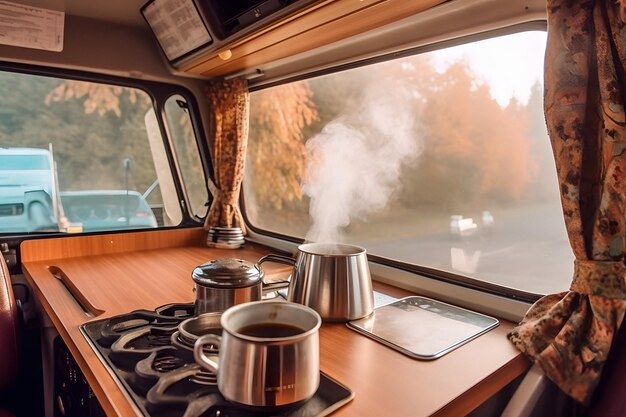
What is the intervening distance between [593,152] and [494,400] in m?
0.64

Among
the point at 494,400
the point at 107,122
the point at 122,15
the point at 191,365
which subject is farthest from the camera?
the point at 107,122

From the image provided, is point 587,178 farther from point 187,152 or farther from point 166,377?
point 187,152

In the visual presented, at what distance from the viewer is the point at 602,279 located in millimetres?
889

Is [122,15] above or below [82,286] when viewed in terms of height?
above

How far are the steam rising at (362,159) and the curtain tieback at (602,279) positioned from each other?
2.20 ft

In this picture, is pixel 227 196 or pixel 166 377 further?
pixel 227 196

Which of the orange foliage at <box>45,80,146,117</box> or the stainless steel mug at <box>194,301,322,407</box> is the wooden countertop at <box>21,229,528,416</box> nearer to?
the stainless steel mug at <box>194,301,322,407</box>

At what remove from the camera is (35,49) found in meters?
1.84

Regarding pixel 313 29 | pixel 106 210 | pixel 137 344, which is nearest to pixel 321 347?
pixel 137 344

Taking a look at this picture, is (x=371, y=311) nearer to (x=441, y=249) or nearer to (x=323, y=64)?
(x=441, y=249)

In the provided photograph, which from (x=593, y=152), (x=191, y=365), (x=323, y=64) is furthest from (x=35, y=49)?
(x=593, y=152)

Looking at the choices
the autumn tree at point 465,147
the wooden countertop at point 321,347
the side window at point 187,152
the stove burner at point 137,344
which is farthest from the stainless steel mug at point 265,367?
the side window at point 187,152

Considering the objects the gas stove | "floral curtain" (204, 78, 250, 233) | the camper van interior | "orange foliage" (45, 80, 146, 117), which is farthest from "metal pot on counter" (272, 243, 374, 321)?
"orange foliage" (45, 80, 146, 117)

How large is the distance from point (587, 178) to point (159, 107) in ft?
6.61
